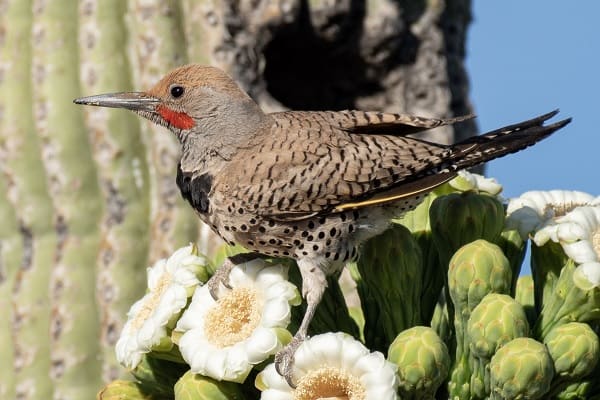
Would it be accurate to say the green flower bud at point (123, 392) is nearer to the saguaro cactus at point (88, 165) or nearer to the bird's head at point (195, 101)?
the bird's head at point (195, 101)

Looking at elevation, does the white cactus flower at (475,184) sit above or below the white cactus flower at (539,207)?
above

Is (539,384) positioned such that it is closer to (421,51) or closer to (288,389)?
(288,389)

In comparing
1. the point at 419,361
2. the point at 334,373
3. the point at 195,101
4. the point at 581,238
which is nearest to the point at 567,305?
the point at 581,238

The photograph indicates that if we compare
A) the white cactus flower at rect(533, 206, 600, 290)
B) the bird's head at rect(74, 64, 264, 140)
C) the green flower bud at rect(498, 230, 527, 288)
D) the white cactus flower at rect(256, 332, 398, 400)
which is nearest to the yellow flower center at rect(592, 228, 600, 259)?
the white cactus flower at rect(533, 206, 600, 290)

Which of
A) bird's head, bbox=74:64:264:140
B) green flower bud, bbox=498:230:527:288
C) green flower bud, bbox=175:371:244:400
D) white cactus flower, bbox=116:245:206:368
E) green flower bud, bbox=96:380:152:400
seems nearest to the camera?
green flower bud, bbox=175:371:244:400

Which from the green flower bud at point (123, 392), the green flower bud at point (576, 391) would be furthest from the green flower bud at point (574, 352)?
the green flower bud at point (123, 392)

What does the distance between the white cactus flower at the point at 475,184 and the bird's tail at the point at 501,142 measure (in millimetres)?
58

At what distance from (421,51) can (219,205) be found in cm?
218

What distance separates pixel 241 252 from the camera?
2.74 meters

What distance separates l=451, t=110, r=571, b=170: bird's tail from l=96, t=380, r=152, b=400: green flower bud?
83 cm

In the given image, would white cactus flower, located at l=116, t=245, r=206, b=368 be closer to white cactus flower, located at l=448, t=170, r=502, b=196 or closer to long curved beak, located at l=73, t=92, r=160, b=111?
long curved beak, located at l=73, t=92, r=160, b=111

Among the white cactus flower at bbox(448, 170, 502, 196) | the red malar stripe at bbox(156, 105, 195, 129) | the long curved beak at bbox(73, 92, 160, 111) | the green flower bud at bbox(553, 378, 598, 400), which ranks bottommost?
the green flower bud at bbox(553, 378, 598, 400)

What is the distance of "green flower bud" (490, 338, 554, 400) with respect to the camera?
1.96m

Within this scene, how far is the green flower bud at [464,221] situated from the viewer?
2.38 metres
